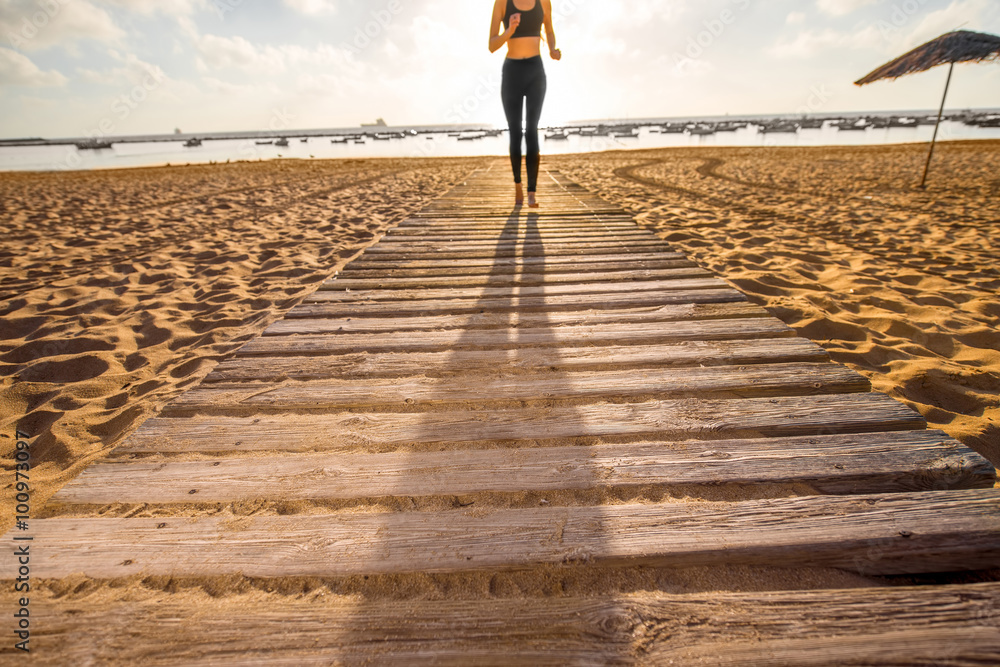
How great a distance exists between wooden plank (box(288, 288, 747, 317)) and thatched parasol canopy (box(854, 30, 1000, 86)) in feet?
29.9

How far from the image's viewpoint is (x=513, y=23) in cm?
388

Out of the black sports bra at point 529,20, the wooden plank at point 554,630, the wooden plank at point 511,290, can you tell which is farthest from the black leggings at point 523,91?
the wooden plank at point 554,630

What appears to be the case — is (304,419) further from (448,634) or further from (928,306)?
(928,306)

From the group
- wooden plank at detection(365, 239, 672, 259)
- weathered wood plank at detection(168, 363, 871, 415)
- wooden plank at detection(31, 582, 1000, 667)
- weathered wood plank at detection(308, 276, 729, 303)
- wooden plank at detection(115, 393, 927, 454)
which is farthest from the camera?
wooden plank at detection(365, 239, 672, 259)

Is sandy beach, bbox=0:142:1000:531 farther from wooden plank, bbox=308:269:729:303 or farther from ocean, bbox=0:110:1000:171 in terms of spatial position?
ocean, bbox=0:110:1000:171

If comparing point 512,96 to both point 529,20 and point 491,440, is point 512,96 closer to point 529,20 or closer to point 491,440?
point 529,20

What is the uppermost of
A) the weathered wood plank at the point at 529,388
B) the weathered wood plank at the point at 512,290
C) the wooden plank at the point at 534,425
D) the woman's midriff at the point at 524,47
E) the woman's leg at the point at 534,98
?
the woman's midriff at the point at 524,47

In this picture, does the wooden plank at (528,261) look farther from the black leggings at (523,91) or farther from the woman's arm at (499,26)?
the woman's arm at (499,26)

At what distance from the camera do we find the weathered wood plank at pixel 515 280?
286 centimetres

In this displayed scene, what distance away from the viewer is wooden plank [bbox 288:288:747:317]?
Result: 2.47 m

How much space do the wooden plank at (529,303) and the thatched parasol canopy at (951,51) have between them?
9108 mm

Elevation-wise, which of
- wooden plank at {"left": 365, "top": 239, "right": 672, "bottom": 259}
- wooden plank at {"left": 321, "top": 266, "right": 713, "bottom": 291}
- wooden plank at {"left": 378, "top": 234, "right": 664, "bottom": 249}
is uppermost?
wooden plank at {"left": 378, "top": 234, "right": 664, "bottom": 249}

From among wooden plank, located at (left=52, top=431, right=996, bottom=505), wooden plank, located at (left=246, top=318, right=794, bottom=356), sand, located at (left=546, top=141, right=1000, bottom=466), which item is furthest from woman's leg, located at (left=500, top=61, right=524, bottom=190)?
wooden plank, located at (left=52, top=431, right=996, bottom=505)

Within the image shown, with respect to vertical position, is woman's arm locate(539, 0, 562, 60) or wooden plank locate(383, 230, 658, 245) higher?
woman's arm locate(539, 0, 562, 60)
